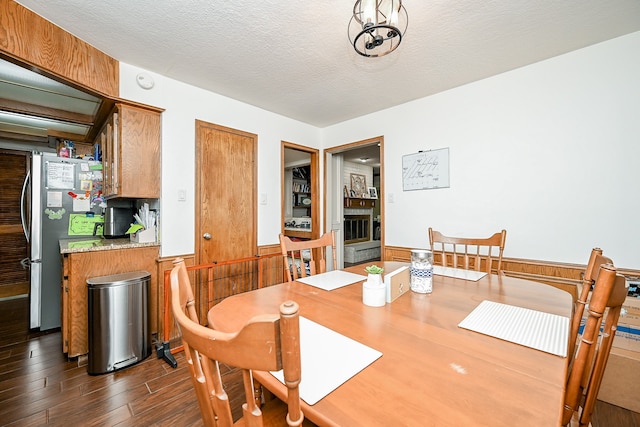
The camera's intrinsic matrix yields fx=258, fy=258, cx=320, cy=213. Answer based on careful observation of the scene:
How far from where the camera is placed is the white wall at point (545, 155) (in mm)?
1940

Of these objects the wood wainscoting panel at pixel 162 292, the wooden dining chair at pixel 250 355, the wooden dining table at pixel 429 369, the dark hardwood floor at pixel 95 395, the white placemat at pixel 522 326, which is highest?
the wooden dining chair at pixel 250 355

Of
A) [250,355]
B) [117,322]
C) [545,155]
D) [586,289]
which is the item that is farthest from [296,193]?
[250,355]

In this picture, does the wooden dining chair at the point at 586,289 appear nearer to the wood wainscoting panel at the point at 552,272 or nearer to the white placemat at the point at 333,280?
the white placemat at the point at 333,280

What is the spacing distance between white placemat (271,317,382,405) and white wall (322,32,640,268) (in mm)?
2366

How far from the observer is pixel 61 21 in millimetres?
1794

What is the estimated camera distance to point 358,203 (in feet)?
20.6

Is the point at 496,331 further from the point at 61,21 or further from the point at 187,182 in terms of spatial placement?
the point at 61,21

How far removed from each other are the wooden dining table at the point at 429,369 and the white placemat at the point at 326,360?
0.02 meters

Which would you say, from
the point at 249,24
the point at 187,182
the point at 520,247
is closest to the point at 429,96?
the point at 520,247

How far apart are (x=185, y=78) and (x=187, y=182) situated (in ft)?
3.35

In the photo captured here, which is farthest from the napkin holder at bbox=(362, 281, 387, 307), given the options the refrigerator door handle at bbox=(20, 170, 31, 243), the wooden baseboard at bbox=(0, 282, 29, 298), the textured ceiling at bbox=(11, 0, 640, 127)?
the wooden baseboard at bbox=(0, 282, 29, 298)

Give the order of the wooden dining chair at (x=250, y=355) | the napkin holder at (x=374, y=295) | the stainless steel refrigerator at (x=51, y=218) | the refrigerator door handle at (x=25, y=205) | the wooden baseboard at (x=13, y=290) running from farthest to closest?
the wooden baseboard at (x=13, y=290)
the refrigerator door handle at (x=25, y=205)
the stainless steel refrigerator at (x=51, y=218)
the napkin holder at (x=374, y=295)
the wooden dining chair at (x=250, y=355)

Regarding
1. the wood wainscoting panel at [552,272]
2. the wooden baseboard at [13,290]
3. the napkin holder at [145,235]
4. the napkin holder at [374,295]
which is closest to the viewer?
the napkin holder at [374,295]

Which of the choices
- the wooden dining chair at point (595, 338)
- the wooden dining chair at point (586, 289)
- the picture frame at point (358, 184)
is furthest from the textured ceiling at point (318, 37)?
the picture frame at point (358, 184)
